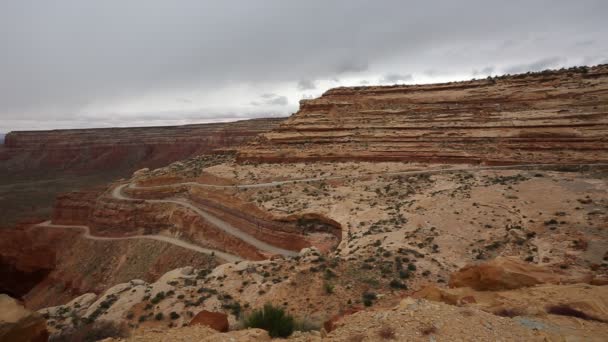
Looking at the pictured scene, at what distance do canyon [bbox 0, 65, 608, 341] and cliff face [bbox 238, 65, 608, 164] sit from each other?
16 centimetres

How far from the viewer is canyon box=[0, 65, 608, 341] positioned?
280 inches

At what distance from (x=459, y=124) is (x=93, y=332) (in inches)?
1180

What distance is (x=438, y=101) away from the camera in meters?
33.4

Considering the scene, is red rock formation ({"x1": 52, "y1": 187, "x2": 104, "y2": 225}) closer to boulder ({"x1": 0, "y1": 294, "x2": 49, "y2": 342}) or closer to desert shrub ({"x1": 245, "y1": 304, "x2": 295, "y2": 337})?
boulder ({"x1": 0, "y1": 294, "x2": 49, "y2": 342})

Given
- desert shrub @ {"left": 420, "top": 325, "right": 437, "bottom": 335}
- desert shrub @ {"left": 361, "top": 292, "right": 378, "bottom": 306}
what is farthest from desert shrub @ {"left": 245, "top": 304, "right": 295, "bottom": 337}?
desert shrub @ {"left": 361, "top": 292, "right": 378, "bottom": 306}

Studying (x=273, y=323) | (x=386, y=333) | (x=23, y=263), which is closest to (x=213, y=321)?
(x=273, y=323)

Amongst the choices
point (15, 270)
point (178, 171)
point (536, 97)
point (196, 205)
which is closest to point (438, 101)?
point (536, 97)

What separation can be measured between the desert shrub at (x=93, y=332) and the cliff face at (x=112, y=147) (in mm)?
82644

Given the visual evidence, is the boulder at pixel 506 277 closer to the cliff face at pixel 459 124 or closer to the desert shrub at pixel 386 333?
the desert shrub at pixel 386 333

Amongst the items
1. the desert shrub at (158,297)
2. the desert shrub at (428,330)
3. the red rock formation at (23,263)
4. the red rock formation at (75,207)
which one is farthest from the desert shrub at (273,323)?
the red rock formation at (23,263)

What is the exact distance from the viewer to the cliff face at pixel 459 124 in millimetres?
24875

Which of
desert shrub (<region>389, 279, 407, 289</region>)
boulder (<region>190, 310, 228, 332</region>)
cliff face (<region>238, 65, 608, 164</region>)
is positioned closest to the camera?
boulder (<region>190, 310, 228, 332</region>)

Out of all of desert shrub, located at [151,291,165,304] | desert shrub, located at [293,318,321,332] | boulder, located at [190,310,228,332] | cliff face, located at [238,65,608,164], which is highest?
cliff face, located at [238,65,608,164]

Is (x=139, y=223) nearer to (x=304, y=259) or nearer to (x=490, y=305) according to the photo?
(x=304, y=259)
